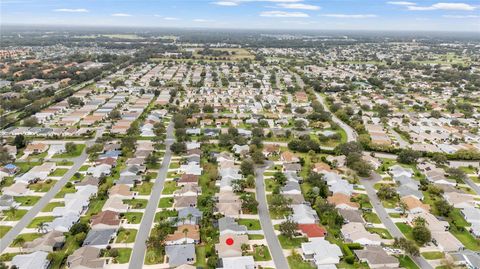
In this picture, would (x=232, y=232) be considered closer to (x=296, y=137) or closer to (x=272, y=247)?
(x=272, y=247)

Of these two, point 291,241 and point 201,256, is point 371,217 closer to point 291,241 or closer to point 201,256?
point 291,241

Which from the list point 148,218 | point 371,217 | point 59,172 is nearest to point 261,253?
point 148,218

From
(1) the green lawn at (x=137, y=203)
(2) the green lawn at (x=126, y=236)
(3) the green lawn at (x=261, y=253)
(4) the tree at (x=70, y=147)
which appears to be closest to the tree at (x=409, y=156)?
(3) the green lawn at (x=261, y=253)

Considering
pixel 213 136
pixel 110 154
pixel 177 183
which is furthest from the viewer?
pixel 213 136

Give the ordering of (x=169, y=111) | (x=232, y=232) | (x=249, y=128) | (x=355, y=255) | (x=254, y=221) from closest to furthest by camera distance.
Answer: (x=355, y=255), (x=232, y=232), (x=254, y=221), (x=249, y=128), (x=169, y=111)

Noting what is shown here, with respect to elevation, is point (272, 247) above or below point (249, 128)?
below

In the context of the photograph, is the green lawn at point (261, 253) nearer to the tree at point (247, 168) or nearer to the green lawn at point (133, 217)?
the green lawn at point (133, 217)

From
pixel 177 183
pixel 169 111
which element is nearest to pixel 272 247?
pixel 177 183
